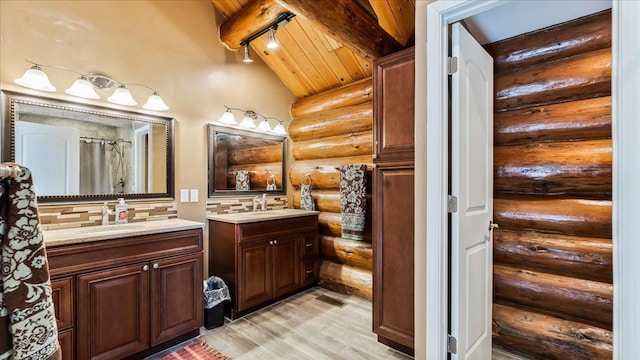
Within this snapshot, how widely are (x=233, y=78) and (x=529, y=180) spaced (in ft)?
9.94

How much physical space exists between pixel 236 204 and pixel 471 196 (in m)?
2.46

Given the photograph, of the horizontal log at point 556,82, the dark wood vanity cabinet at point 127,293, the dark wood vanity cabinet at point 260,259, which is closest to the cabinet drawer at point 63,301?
the dark wood vanity cabinet at point 127,293

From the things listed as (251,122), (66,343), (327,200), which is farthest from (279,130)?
(66,343)

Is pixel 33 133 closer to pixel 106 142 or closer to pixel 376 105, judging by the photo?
pixel 106 142

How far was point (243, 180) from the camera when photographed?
135 inches

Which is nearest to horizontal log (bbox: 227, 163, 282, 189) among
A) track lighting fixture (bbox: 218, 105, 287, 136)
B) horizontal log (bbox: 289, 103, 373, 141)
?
track lighting fixture (bbox: 218, 105, 287, 136)

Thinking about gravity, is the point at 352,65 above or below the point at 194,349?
above

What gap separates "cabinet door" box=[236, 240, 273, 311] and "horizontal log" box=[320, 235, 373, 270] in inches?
33.9

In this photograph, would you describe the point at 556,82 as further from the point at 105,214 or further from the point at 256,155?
the point at 105,214

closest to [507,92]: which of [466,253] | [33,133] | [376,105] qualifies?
[376,105]

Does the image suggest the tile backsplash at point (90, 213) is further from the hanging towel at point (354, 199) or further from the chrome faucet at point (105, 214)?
the hanging towel at point (354, 199)

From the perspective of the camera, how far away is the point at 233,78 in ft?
10.8

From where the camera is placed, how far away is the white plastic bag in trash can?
255 centimetres

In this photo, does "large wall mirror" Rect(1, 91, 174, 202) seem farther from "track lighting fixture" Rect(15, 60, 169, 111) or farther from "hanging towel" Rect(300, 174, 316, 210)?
"hanging towel" Rect(300, 174, 316, 210)
